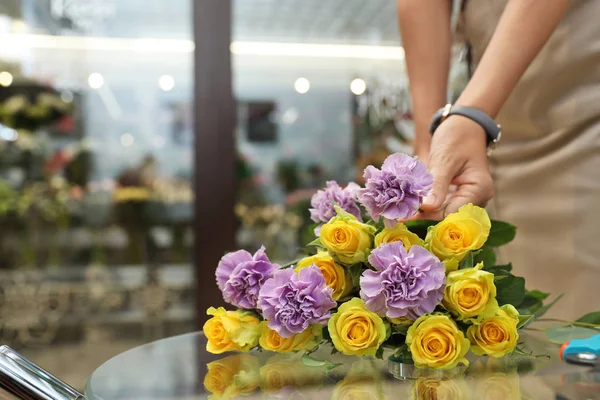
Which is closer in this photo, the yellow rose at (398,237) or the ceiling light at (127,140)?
the yellow rose at (398,237)

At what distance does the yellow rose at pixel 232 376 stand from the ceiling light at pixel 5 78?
2.34 m

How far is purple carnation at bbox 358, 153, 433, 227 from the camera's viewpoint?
0.50 metres

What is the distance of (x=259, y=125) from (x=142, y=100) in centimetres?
49

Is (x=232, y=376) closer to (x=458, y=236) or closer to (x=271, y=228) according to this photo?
(x=458, y=236)

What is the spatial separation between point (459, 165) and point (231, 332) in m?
0.32

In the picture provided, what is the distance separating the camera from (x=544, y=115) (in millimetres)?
909

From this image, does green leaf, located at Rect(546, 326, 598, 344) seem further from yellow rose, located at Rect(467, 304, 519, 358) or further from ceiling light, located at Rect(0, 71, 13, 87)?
ceiling light, located at Rect(0, 71, 13, 87)

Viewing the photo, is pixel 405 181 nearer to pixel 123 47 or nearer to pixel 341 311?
pixel 341 311

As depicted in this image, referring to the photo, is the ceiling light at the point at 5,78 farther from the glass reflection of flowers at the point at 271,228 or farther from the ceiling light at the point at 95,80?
the glass reflection of flowers at the point at 271,228

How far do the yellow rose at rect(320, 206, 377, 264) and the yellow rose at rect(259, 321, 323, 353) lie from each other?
0.06 metres

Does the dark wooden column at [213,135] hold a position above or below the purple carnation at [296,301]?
above

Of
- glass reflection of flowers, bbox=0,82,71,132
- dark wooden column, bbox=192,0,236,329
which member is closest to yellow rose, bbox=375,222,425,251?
dark wooden column, bbox=192,0,236,329

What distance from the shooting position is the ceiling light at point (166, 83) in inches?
101

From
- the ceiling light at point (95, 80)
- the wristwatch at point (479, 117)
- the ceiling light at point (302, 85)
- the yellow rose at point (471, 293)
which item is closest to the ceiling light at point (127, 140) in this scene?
the ceiling light at point (95, 80)
